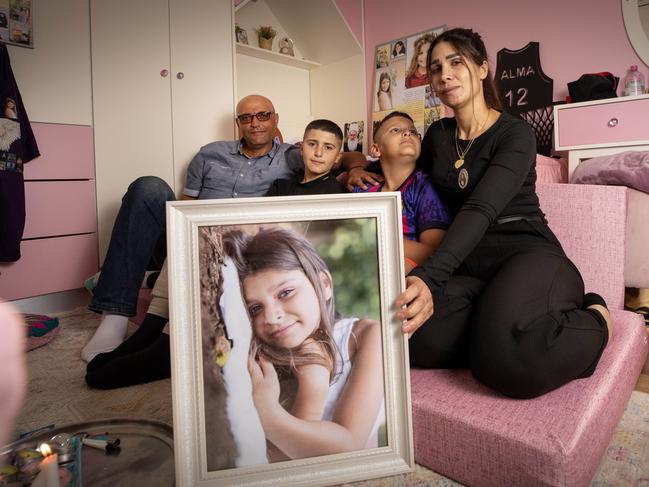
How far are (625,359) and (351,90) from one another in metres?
2.97

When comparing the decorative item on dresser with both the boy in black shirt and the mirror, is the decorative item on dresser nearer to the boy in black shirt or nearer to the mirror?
the mirror

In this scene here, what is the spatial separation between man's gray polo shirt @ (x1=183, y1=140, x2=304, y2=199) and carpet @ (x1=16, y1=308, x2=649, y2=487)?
776 millimetres

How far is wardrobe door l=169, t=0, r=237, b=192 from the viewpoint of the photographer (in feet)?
8.79

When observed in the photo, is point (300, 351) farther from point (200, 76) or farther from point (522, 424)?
point (200, 76)

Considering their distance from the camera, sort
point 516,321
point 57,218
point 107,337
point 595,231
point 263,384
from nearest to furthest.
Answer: point 263,384 → point 516,321 → point 595,231 → point 107,337 → point 57,218

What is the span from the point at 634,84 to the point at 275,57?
2.27 meters

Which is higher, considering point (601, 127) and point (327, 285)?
point (601, 127)

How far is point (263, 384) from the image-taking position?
0.75 meters

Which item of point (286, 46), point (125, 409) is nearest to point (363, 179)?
point (125, 409)

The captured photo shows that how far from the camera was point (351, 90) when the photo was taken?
11.8ft

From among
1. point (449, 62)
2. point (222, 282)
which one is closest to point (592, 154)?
point (449, 62)

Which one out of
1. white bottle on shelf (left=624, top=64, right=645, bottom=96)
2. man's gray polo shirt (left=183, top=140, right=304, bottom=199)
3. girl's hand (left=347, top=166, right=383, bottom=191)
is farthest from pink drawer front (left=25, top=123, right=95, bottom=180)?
white bottle on shelf (left=624, top=64, right=645, bottom=96)

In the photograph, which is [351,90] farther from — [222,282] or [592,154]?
[222,282]

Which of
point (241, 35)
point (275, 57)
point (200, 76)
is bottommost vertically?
point (200, 76)
